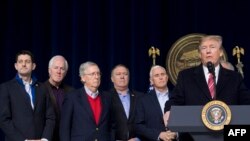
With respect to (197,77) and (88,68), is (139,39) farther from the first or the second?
(197,77)

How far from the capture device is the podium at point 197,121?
2.45 metres

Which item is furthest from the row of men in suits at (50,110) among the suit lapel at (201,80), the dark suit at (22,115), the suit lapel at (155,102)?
the suit lapel at (201,80)

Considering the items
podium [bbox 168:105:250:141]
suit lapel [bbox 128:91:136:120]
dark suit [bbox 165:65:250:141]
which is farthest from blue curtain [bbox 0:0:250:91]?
podium [bbox 168:105:250:141]

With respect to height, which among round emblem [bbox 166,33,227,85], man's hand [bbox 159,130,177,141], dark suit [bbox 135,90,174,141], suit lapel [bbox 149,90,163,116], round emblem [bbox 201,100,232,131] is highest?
round emblem [bbox 166,33,227,85]

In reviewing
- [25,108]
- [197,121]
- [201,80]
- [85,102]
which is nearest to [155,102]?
[85,102]

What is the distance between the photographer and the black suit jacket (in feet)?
9.58

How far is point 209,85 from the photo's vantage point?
9.57 ft

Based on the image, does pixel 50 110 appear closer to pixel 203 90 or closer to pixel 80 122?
pixel 80 122

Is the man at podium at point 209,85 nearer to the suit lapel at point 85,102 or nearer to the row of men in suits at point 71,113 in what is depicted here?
the row of men in suits at point 71,113

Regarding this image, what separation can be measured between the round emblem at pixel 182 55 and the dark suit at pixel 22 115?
89.7 inches

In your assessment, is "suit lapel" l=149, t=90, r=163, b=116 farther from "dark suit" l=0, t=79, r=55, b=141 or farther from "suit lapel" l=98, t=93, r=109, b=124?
"dark suit" l=0, t=79, r=55, b=141

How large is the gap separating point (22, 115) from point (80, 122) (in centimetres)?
42

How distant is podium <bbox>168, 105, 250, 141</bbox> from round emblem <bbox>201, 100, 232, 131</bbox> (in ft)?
0.08

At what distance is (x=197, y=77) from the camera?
9.78 feet
